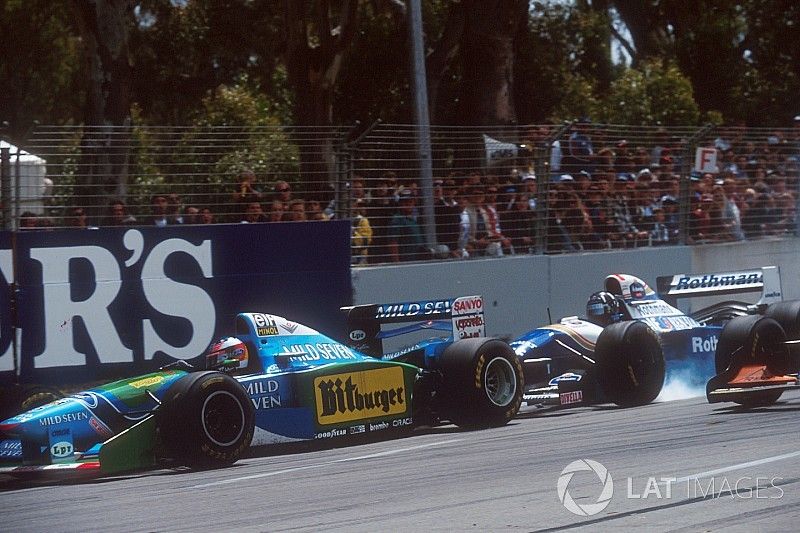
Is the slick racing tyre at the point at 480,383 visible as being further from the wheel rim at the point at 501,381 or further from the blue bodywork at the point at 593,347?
the blue bodywork at the point at 593,347

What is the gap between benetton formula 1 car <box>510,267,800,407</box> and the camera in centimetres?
1109

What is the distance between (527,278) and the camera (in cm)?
1436

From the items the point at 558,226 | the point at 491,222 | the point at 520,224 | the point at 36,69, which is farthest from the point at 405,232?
the point at 36,69

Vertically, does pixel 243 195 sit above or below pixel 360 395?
above

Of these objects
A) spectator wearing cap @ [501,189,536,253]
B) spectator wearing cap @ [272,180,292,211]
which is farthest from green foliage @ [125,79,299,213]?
spectator wearing cap @ [501,189,536,253]

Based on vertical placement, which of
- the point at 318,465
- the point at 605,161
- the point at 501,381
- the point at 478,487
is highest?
the point at 605,161

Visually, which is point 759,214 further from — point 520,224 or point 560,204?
point 520,224

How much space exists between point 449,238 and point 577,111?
48.7 ft

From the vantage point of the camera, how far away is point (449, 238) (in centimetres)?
1400

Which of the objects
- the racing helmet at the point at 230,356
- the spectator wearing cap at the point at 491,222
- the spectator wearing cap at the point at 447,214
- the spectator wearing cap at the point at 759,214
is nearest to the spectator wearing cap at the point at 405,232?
the spectator wearing cap at the point at 447,214

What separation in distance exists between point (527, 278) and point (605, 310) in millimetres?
2376

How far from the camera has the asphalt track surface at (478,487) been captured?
6098 millimetres

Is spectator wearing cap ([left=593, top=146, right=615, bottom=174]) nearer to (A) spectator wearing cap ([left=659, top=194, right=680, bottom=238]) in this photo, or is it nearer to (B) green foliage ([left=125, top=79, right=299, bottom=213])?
(A) spectator wearing cap ([left=659, top=194, right=680, bottom=238])

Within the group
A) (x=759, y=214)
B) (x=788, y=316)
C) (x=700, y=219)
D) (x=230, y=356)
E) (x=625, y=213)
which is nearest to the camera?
(x=230, y=356)
